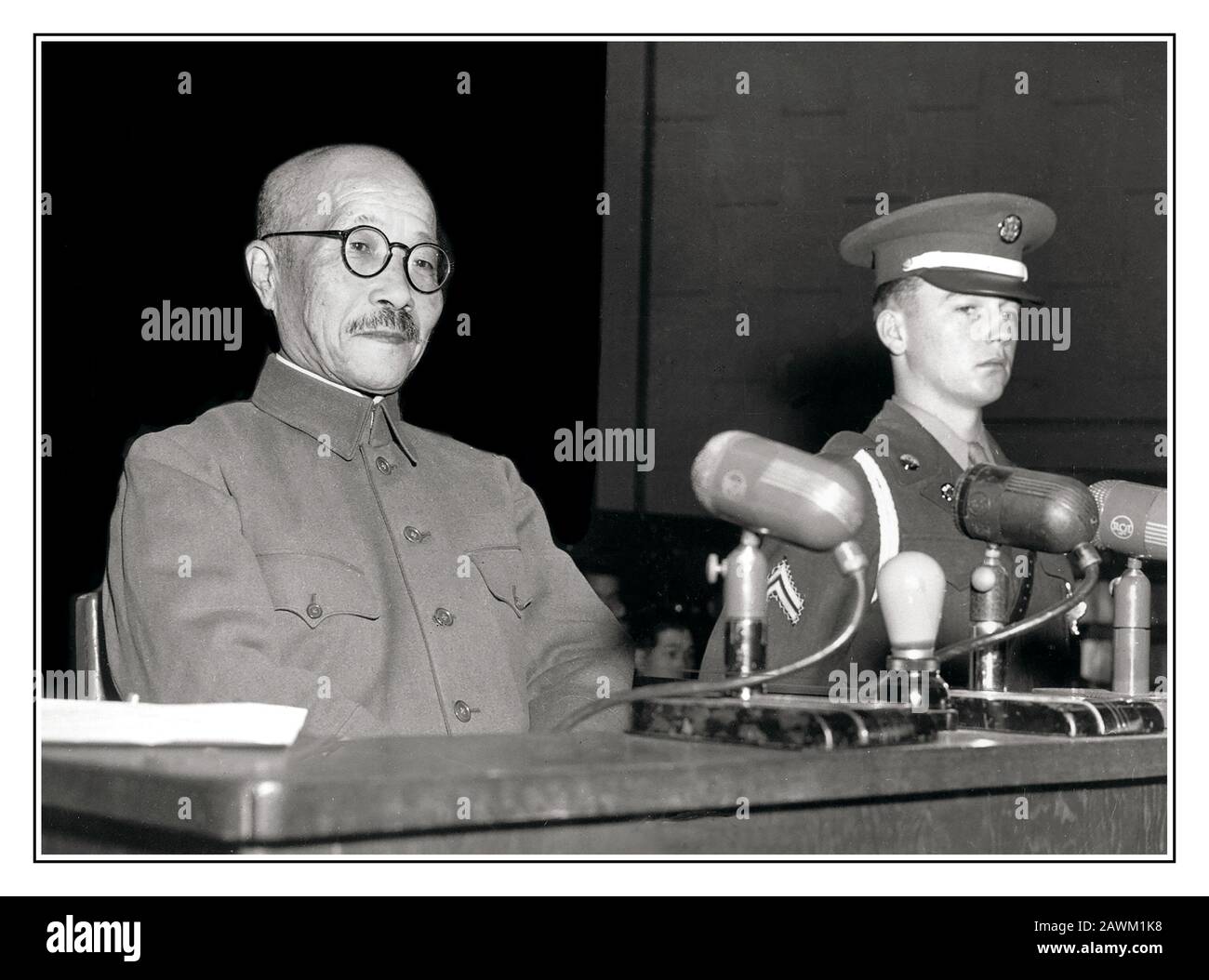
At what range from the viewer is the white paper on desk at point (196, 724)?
64.8 inches

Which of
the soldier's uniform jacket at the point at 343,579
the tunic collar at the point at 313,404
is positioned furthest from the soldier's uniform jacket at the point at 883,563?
the tunic collar at the point at 313,404

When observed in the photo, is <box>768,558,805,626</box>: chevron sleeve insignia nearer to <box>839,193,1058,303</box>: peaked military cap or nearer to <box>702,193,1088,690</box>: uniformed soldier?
<box>702,193,1088,690</box>: uniformed soldier

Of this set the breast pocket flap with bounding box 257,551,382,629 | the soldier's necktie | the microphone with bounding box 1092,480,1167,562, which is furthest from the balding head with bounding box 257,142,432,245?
the microphone with bounding box 1092,480,1167,562

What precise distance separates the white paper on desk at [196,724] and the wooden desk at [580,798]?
0.8 inches

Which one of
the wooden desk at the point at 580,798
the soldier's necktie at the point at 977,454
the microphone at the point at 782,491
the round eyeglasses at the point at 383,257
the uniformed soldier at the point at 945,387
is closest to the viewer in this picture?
the wooden desk at the point at 580,798

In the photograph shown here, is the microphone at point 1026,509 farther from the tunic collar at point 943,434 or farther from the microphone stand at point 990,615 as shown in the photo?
the tunic collar at point 943,434

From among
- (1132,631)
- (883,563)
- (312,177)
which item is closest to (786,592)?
(883,563)

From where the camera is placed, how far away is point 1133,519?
2332 mm

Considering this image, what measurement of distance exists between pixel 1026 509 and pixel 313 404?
1.08m

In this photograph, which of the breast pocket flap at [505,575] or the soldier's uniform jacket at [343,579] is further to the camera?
the breast pocket flap at [505,575]

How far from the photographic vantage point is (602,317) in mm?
3371

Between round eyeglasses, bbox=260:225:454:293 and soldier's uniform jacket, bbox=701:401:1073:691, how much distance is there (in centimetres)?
69
